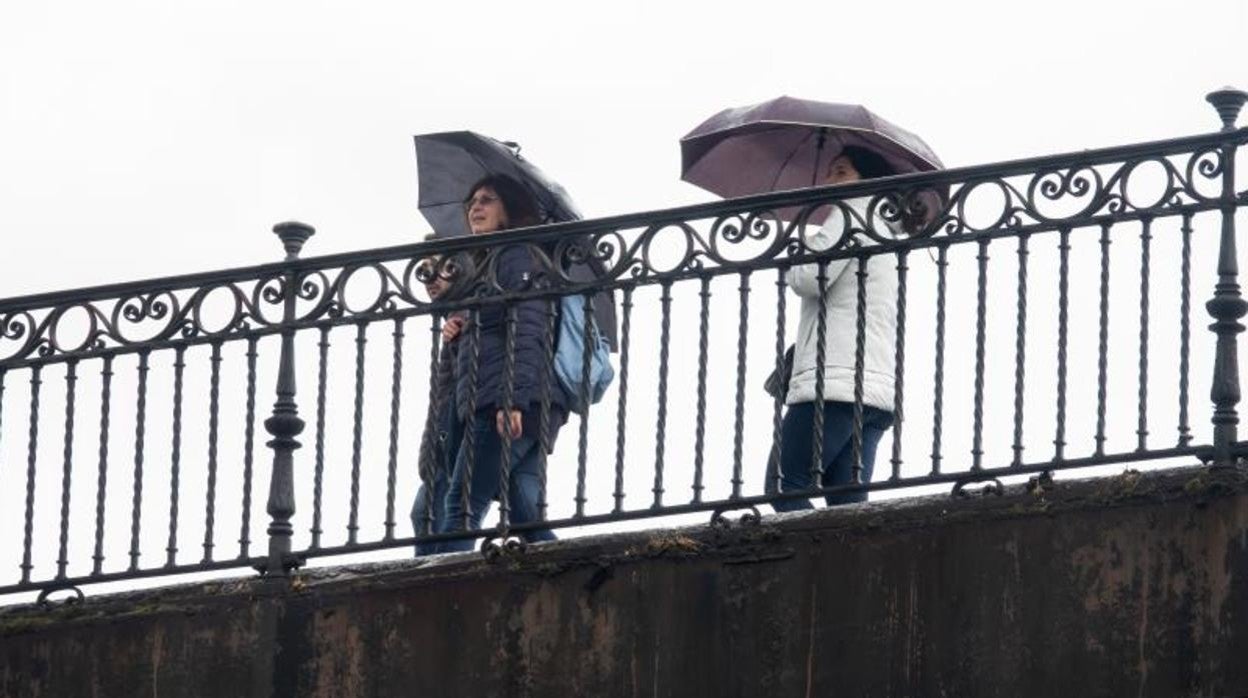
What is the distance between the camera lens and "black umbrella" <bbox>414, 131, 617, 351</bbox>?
43.5 feet

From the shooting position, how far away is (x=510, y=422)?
Result: 40.3 ft

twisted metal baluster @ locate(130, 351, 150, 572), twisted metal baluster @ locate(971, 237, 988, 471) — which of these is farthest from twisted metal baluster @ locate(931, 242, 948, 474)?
twisted metal baluster @ locate(130, 351, 150, 572)

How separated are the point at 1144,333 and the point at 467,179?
344cm

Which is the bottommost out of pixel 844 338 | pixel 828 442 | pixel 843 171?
pixel 828 442

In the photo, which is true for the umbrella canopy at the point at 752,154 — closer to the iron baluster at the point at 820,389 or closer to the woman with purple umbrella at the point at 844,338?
the woman with purple umbrella at the point at 844,338

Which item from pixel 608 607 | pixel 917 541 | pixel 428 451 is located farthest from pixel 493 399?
pixel 917 541

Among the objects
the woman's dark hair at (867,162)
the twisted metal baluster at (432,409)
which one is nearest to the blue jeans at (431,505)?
the twisted metal baluster at (432,409)

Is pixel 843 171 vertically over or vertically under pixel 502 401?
over

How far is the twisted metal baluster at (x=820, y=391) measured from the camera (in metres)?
11.7

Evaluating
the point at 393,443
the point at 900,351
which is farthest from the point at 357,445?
the point at 900,351

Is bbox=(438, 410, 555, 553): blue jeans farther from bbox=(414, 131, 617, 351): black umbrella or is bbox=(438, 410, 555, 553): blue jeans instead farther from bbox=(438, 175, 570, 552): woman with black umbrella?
bbox=(414, 131, 617, 351): black umbrella

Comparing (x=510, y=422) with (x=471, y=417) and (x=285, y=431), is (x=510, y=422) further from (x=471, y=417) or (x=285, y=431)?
(x=285, y=431)

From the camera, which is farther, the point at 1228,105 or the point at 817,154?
the point at 817,154

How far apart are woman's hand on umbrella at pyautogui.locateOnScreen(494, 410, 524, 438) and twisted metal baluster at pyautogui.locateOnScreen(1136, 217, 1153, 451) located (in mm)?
2329
